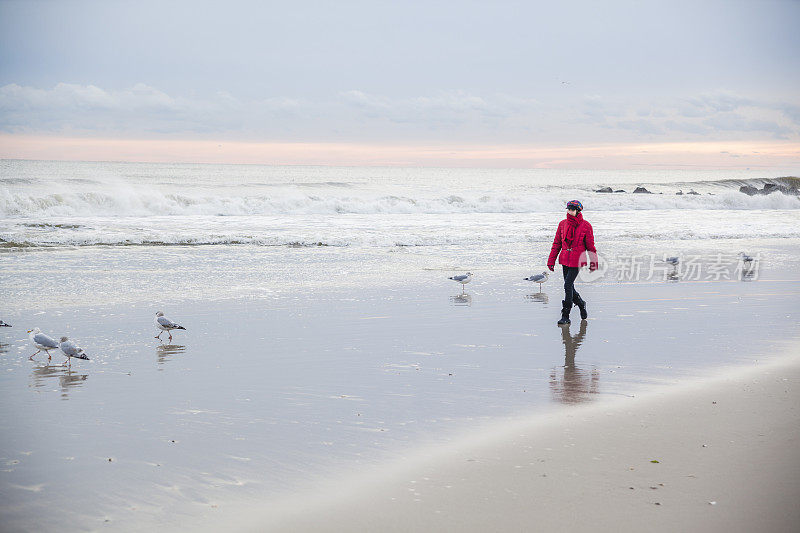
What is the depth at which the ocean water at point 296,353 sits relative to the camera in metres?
4.87

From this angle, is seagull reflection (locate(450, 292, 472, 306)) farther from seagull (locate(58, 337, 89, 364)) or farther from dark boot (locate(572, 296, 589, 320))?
seagull (locate(58, 337, 89, 364))

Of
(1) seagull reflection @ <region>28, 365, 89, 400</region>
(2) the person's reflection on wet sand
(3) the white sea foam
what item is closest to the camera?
(2) the person's reflection on wet sand

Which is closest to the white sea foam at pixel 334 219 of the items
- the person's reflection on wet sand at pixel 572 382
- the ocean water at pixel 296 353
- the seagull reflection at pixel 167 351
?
the ocean water at pixel 296 353

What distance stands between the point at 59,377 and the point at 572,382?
4.93 m

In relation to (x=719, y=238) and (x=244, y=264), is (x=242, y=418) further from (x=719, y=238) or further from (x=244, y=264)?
(x=719, y=238)

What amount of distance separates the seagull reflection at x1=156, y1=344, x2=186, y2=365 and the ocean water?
0.05m

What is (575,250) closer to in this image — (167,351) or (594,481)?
(167,351)

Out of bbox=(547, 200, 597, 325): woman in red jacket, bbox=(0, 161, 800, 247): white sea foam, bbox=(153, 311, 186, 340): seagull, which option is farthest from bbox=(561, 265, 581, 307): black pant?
bbox=(0, 161, 800, 247): white sea foam

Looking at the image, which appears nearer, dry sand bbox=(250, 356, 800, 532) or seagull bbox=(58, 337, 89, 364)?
dry sand bbox=(250, 356, 800, 532)

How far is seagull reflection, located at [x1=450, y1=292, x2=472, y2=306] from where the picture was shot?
38.5 ft

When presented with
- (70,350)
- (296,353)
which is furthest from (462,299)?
(70,350)

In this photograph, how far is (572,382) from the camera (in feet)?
23.1

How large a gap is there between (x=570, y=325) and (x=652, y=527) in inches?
248

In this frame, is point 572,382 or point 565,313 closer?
point 572,382
